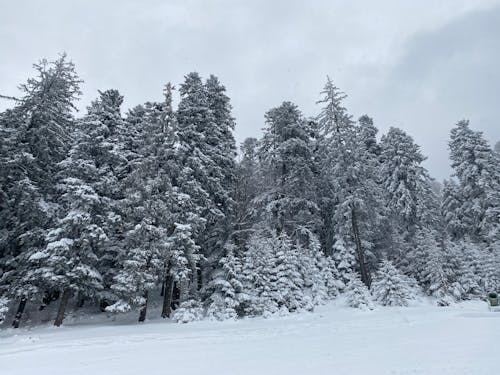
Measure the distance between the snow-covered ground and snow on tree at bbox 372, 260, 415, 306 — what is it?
9.98 ft

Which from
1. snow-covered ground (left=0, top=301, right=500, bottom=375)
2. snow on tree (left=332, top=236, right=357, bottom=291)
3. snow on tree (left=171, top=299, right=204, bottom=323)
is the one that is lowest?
snow-covered ground (left=0, top=301, right=500, bottom=375)

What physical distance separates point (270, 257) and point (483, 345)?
11.8 meters

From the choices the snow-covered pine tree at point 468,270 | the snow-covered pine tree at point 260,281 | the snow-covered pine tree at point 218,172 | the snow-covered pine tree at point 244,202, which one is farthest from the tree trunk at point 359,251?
the snow-covered pine tree at point 218,172

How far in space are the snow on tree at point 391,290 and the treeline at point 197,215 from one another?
92 millimetres

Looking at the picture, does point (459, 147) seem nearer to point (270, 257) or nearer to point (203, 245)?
point (270, 257)

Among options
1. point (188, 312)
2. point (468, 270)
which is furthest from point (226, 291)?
point (468, 270)

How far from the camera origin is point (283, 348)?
1004cm

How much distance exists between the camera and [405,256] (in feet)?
86.3

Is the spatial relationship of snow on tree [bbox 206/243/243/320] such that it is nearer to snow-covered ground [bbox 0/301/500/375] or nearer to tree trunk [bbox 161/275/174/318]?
snow-covered ground [bbox 0/301/500/375]

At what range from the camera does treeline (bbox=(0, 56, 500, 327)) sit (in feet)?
57.2

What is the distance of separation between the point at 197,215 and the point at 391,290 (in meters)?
12.5

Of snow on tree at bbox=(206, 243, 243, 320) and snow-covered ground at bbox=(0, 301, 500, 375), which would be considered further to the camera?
snow on tree at bbox=(206, 243, 243, 320)

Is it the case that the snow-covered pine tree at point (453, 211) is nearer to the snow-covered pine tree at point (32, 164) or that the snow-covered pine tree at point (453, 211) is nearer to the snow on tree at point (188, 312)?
the snow on tree at point (188, 312)

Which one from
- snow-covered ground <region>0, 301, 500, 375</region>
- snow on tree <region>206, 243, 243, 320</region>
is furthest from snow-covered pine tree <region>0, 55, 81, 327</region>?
snow on tree <region>206, 243, 243, 320</region>
